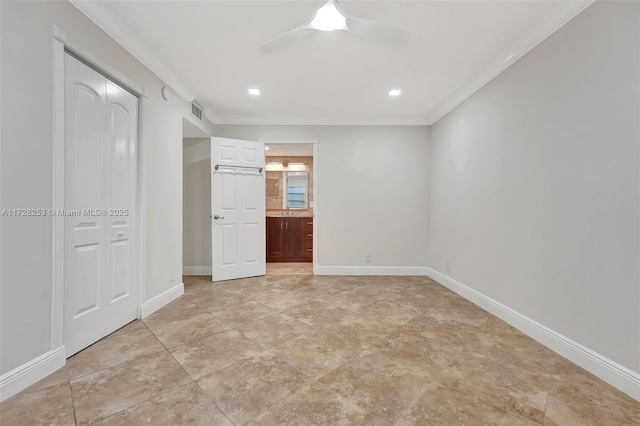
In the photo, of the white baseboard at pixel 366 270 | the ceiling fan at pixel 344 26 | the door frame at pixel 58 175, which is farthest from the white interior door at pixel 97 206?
the white baseboard at pixel 366 270

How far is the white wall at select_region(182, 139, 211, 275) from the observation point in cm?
415

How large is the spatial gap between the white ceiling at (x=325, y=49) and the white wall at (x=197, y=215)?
1130 millimetres

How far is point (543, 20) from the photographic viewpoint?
6.30ft

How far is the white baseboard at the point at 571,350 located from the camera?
1.47 meters

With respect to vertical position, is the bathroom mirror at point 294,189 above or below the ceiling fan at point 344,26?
below

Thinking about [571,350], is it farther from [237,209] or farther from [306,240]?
[306,240]

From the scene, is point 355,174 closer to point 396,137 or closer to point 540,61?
point 396,137

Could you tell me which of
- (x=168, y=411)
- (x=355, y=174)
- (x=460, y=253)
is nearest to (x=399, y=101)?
→ (x=355, y=174)

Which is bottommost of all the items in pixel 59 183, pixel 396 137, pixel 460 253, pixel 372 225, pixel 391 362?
pixel 391 362

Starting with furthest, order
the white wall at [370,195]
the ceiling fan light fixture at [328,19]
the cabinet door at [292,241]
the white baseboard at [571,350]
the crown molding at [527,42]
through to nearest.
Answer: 1. the cabinet door at [292,241]
2. the white wall at [370,195]
3. the crown molding at [527,42]
4. the ceiling fan light fixture at [328,19]
5. the white baseboard at [571,350]

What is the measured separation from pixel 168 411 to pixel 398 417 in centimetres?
118

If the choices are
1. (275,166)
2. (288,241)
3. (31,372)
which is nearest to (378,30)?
(31,372)

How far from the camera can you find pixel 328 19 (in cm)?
165

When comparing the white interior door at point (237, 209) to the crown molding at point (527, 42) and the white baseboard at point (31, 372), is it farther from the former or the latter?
the crown molding at point (527, 42)
